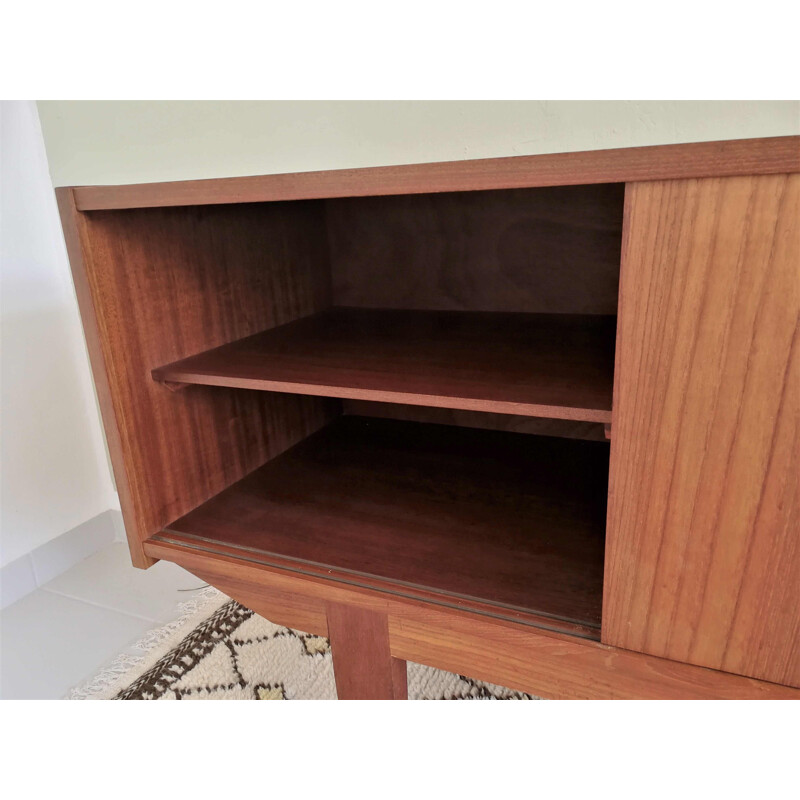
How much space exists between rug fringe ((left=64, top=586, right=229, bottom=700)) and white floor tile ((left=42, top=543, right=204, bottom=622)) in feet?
0.10

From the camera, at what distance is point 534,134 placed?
1.59 feet

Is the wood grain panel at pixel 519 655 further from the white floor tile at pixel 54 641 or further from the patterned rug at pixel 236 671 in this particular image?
the white floor tile at pixel 54 641

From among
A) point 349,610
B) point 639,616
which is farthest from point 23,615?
point 639,616

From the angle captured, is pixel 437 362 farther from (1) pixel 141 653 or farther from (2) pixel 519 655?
(1) pixel 141 653

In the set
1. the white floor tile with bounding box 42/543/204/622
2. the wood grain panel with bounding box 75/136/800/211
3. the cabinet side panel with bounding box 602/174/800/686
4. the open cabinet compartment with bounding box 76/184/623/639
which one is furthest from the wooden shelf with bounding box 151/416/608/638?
the white floor tile with bounding box 42/543/204/622

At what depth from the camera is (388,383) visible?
0.67 m

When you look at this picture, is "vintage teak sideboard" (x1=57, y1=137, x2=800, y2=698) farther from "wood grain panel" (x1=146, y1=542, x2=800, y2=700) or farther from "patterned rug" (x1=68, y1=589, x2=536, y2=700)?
"patterned rug" (x1=68, y1=589, x2=536, y2=700)

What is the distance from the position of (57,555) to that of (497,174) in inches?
53.2

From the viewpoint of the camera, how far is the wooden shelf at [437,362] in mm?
609

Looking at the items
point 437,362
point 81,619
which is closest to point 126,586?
point 81,619

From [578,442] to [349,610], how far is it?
47cm

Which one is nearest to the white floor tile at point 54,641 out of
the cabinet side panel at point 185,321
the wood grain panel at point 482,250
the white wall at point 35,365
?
the white wall at point 35,365

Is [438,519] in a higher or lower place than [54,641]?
higher

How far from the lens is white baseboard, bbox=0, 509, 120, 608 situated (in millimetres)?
1340
